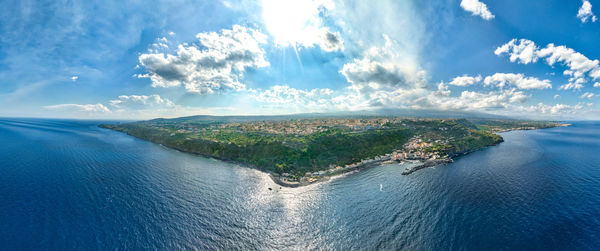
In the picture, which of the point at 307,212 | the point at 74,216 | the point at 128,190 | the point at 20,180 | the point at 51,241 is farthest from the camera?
the point at 20,180

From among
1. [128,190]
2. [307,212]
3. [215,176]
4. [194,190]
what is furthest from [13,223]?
[307,212]

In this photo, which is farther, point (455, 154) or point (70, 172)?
point (455, 154)

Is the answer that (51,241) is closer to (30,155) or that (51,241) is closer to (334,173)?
(334,173)

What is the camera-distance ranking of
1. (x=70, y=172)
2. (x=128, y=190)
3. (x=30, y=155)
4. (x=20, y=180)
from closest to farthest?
(x=128, y=190) < (x=20, y=180) < (x=70, y=172) < (x=30, y=155)

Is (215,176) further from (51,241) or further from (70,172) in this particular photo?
(70,172)

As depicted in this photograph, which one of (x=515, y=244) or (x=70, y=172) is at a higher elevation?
(x=70, y=172)

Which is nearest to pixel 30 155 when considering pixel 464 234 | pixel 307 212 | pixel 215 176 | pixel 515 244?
pixel 215 176
